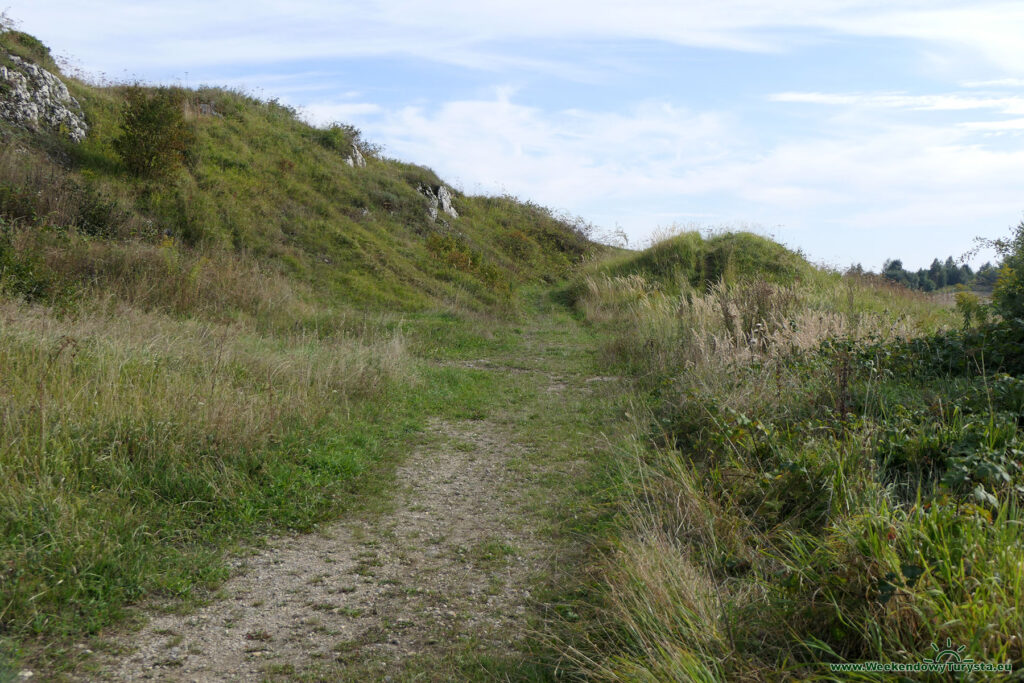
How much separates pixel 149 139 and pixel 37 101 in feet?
9.08

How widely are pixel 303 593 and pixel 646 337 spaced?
28.3ft

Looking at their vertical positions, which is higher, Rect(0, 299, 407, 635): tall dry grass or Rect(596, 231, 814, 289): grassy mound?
Rect(596, 231, 814, 289): grassy mound

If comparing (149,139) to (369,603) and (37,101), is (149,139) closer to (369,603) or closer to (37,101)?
(37,101)

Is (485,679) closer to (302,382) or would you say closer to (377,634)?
(377,634)

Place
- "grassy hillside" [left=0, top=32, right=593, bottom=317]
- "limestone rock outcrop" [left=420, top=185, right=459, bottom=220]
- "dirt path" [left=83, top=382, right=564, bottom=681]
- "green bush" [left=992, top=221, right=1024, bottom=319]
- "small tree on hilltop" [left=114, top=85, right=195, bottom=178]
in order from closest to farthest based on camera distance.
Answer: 1. "dirt path" [left=83, top=382, right=564, bottom=681]
2. "green bush" [left=992, top=221, right=1024, bottom=319]
3. "grassy hillside" [left=0, top=32, right=593, bottom=317]
4. "small tree on hilltop" [left=114, top=85, right=195, bottom=178]
5. "limestone rock outcrop" [left=420, top=185, right=459, bottom=220]

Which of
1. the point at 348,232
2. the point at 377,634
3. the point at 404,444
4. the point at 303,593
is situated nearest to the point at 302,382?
the point at 404,444

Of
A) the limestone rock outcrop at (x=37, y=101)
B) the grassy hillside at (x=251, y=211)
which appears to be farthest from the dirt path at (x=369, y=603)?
the limestone rock outcrop at (x=37, y=101)

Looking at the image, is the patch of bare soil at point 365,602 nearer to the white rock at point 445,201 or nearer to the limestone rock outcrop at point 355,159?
the limestone rock outcrop at point 355,159

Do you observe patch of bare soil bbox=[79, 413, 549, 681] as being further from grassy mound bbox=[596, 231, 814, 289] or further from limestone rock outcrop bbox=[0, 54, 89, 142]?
limestone rock outcrop bbox=[0, 54, 89, 142]

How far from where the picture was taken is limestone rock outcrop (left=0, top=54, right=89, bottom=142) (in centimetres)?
1562

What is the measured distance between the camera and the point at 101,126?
17812mm

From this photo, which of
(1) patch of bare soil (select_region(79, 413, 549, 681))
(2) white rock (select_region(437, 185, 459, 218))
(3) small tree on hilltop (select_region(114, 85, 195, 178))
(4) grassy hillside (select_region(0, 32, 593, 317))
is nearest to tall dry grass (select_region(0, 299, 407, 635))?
(1) patch of bare soil (select_region(79, 413, 549, 681))

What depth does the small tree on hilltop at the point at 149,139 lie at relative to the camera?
1642 cm

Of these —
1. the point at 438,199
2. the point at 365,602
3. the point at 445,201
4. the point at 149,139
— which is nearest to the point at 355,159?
the point at 438,199
